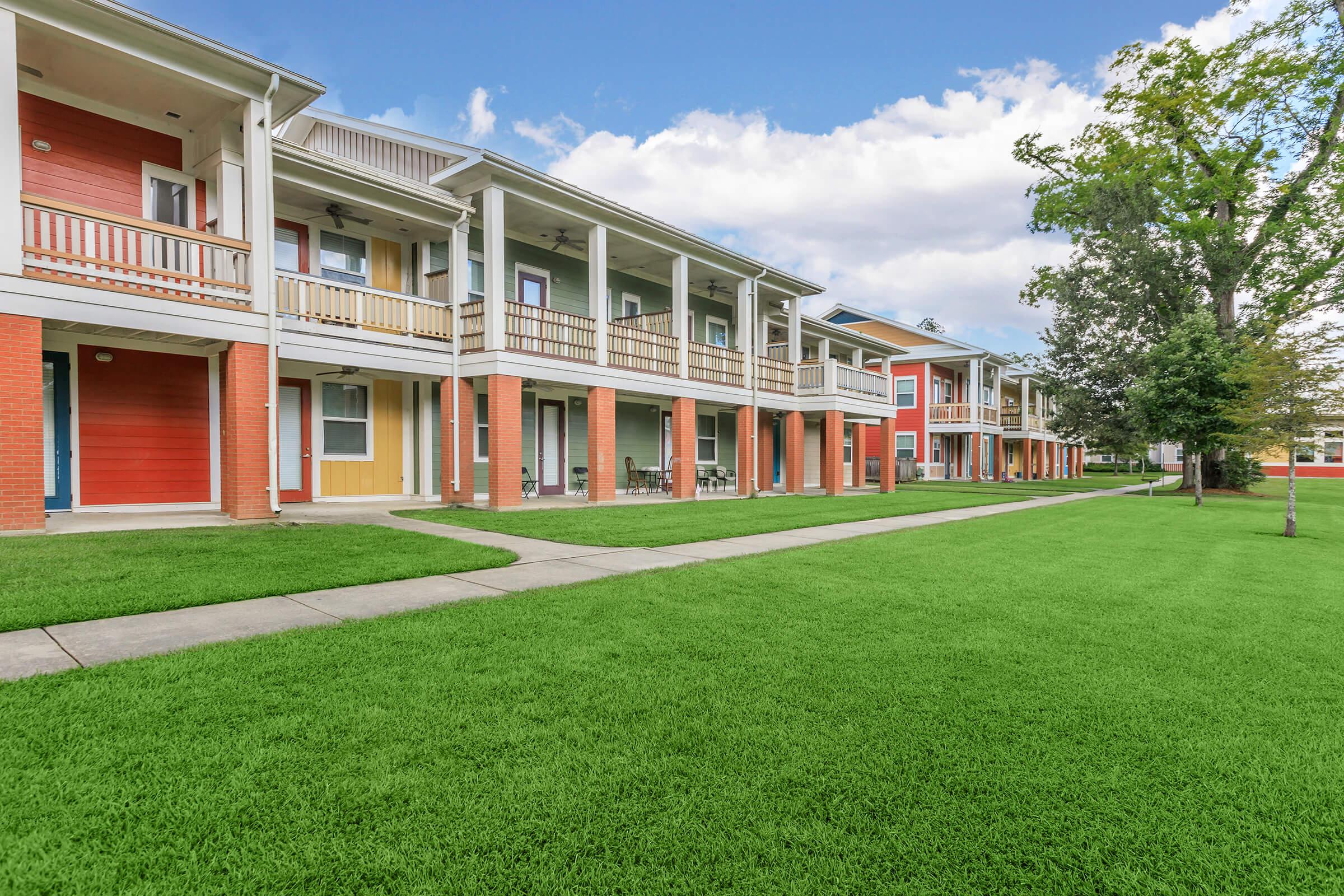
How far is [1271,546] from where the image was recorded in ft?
30.8

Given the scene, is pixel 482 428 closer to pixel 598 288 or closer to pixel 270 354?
pixel 598 288

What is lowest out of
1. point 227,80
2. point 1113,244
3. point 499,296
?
point 499,296

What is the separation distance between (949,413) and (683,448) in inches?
798

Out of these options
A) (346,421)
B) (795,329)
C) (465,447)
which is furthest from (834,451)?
(346,421)

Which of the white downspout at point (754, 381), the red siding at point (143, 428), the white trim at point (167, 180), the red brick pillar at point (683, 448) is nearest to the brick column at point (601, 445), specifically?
the red brick pillar at point (683, 448)

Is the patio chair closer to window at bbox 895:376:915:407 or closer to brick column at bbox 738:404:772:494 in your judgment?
brick column at bbox 738:404:772:494

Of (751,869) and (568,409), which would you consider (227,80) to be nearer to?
(568,409)

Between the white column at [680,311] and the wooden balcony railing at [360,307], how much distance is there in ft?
18.1

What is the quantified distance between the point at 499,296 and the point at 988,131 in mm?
29320

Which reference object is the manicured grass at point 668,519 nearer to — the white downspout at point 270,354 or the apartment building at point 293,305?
the apartment building at point 293,305

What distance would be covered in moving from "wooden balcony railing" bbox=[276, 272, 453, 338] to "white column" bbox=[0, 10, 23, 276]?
2899 mm

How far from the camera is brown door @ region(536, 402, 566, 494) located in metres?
15.9

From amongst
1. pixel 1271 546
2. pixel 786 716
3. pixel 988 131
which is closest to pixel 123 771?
pixel 786 716

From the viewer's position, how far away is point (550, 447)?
53.3 feet
